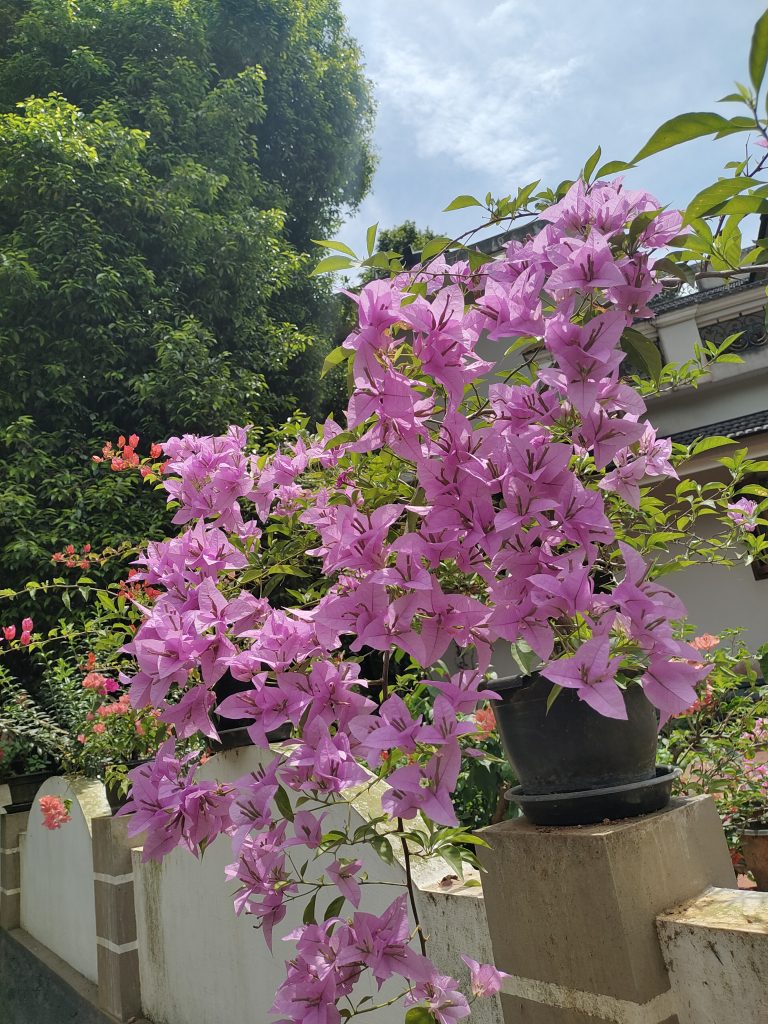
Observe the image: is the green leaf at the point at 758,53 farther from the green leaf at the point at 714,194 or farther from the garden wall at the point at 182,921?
the garden wall at the point at 182,921

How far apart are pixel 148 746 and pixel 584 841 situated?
3.17 meters

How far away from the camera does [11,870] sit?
17.9 ft

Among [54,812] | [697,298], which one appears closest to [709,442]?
[54,812]

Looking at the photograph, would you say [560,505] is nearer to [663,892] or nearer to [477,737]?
[663,892]

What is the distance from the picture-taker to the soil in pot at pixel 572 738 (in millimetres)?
1095

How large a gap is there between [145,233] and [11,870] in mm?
6743

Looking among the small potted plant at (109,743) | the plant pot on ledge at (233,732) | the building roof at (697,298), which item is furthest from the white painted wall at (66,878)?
the building roof at (697,298)

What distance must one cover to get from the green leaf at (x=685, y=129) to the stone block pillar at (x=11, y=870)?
6106mm

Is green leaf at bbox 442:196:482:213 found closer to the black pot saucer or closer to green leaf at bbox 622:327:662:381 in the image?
green leaf at bbox 622:327:662:381

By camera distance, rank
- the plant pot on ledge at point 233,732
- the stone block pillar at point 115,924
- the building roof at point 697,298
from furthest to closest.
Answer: the building roof at point 697,298
the stone block pillar at point 115,924
the plant pot on ledge at point 233,732

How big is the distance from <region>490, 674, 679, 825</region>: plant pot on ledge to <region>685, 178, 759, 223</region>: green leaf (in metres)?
0.65

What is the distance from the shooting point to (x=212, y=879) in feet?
8.64

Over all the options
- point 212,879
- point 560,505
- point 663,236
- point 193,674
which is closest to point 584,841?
point 560,505

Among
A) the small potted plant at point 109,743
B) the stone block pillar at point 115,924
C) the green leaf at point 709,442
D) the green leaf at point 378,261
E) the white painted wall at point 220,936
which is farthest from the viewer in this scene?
the small potted plant at point 109,743
